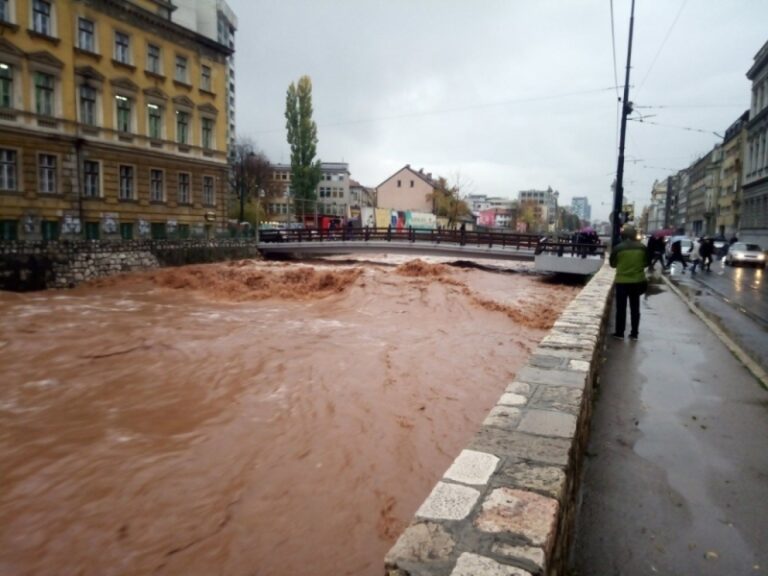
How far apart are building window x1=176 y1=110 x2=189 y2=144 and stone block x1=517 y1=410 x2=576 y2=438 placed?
34677mm

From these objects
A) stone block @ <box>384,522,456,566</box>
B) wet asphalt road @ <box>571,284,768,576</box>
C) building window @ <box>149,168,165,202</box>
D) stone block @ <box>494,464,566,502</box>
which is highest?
building window @ <box>149,168,165,202</box>

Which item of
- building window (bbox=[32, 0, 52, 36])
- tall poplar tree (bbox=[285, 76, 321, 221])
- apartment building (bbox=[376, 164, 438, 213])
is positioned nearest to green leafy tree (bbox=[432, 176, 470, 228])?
apartment building (bbox=[376, 164, 438, 213])

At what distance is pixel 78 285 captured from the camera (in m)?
23.2

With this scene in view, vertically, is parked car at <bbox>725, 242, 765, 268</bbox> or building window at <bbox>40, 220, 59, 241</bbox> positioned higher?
building window at <bbox>40, 220, 59, 241</bbox>

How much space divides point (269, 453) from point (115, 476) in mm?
1701

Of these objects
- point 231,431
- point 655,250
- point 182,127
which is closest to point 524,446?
point 231,431

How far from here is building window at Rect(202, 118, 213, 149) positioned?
35.8m

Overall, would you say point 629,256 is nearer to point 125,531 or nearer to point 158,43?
point 125,531

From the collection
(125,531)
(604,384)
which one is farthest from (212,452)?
(604,384)

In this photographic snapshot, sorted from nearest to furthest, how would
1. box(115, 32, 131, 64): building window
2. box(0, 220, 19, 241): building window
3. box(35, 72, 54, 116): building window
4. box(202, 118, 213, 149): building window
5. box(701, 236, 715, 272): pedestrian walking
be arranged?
1. box(0, 220, 19, 241): building window
2. box(701, 236, 715, 272): pedestrian walking
3. box(35, 72, 54, 116): building window
4. box(115, 32, 131, 64): building window
5. box(202, 118, 213, 149): building window

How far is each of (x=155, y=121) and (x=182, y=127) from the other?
211 centimetres

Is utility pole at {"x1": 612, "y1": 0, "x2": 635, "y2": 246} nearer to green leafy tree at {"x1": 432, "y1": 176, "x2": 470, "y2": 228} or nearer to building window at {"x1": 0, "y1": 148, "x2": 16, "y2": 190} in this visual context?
building window at {"x1": 0, "y1": 148, "x2": 16, "y2": 190}

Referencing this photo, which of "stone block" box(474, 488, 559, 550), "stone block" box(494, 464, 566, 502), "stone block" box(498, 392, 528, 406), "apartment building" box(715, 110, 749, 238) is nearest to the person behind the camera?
"stone block" box(474, 488, 559, 550)

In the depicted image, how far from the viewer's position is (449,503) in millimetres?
2391
